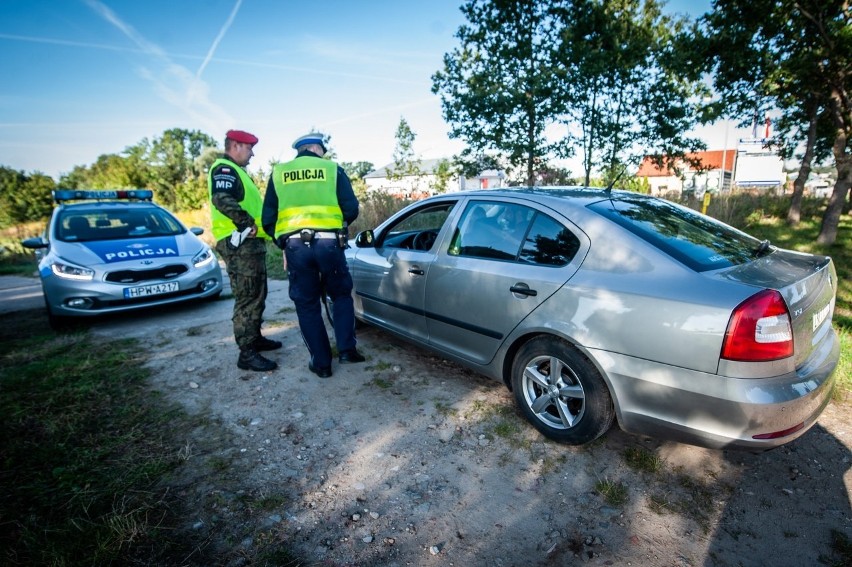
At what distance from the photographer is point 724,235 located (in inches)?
96.3

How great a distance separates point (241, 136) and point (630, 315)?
11.0 ft

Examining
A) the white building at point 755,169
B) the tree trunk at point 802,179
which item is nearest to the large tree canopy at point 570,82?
the tree trunk at point 802,179

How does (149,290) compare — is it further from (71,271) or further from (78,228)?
(78,228)

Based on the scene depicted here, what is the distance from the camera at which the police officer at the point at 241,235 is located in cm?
337

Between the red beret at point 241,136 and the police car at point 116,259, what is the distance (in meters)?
2.34

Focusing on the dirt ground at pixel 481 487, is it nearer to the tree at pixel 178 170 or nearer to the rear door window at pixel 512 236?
the rear door window at pixel 512 236

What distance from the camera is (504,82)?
30.4ft

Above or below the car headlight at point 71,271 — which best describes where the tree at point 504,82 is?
above

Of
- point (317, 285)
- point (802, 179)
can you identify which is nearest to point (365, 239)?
point (317, 285)

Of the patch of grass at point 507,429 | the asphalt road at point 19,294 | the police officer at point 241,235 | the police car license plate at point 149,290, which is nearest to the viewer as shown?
the patch of grass at point 507,429

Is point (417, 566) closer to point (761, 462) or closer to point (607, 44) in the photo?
point (761, 462)

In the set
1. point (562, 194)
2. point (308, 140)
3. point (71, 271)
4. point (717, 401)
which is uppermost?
point (308, 140)

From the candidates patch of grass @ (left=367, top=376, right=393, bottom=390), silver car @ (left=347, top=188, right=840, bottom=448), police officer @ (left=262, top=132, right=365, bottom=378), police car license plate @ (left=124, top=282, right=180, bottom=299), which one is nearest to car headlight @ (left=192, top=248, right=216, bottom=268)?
police car license plate @ (left=124, top=282, right=180, bottom=299)

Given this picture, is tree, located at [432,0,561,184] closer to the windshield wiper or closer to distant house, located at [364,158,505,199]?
distant house, located at [364,158,505,199]
